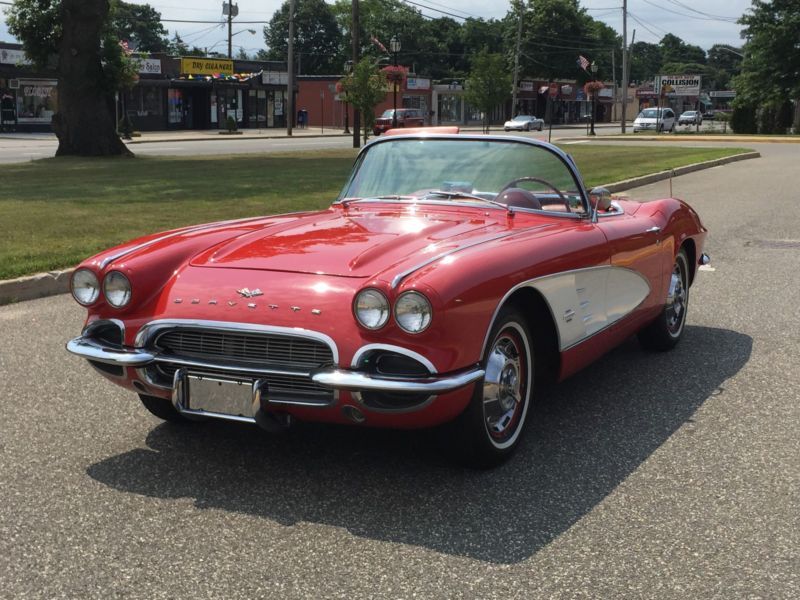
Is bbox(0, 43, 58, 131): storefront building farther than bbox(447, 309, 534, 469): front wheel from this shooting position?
Yes

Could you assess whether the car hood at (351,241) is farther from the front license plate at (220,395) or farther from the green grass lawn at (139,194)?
the green grass lawn at (139,194)

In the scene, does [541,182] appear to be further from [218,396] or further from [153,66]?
[153,66]

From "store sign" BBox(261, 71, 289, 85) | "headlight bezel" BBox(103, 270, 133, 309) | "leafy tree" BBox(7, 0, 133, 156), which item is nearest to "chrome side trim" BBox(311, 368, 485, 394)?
"headlight bezel" BBox(103, 270, 133, 309)

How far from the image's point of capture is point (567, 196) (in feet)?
17.2

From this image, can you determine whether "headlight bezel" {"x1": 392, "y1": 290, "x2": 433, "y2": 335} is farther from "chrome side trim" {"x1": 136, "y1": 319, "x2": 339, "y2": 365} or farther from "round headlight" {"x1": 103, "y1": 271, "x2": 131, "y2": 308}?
"round headlight" {"x1": 103, "y1": 271, "x2": 131, "y2": 308}

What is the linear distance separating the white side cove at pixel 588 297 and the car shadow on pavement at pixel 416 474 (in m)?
0.47

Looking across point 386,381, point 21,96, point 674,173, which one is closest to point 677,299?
point 386,381

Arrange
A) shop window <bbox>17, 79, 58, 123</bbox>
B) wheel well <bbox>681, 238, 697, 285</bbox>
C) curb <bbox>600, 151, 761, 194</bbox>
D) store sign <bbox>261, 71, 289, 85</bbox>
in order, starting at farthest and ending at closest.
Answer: store sign <bbox>261, 71, 289, 85</bbox> → shop window <bbox>17, 79, 58, 123</bbox> → curb <bbox>600, 151, 761, 194</bbox> → wheel well <bbox>681, 238, 697, 285</bbox>

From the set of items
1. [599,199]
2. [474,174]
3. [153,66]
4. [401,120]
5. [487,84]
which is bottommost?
[599,199]

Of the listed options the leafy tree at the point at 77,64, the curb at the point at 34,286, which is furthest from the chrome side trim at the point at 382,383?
the leafy tree at the point at 77,64

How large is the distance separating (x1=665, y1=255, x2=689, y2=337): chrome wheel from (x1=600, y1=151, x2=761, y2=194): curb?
8900 millimetres

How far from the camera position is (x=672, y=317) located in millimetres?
6211

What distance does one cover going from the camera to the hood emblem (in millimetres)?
3822

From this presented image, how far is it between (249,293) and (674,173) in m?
19.8
